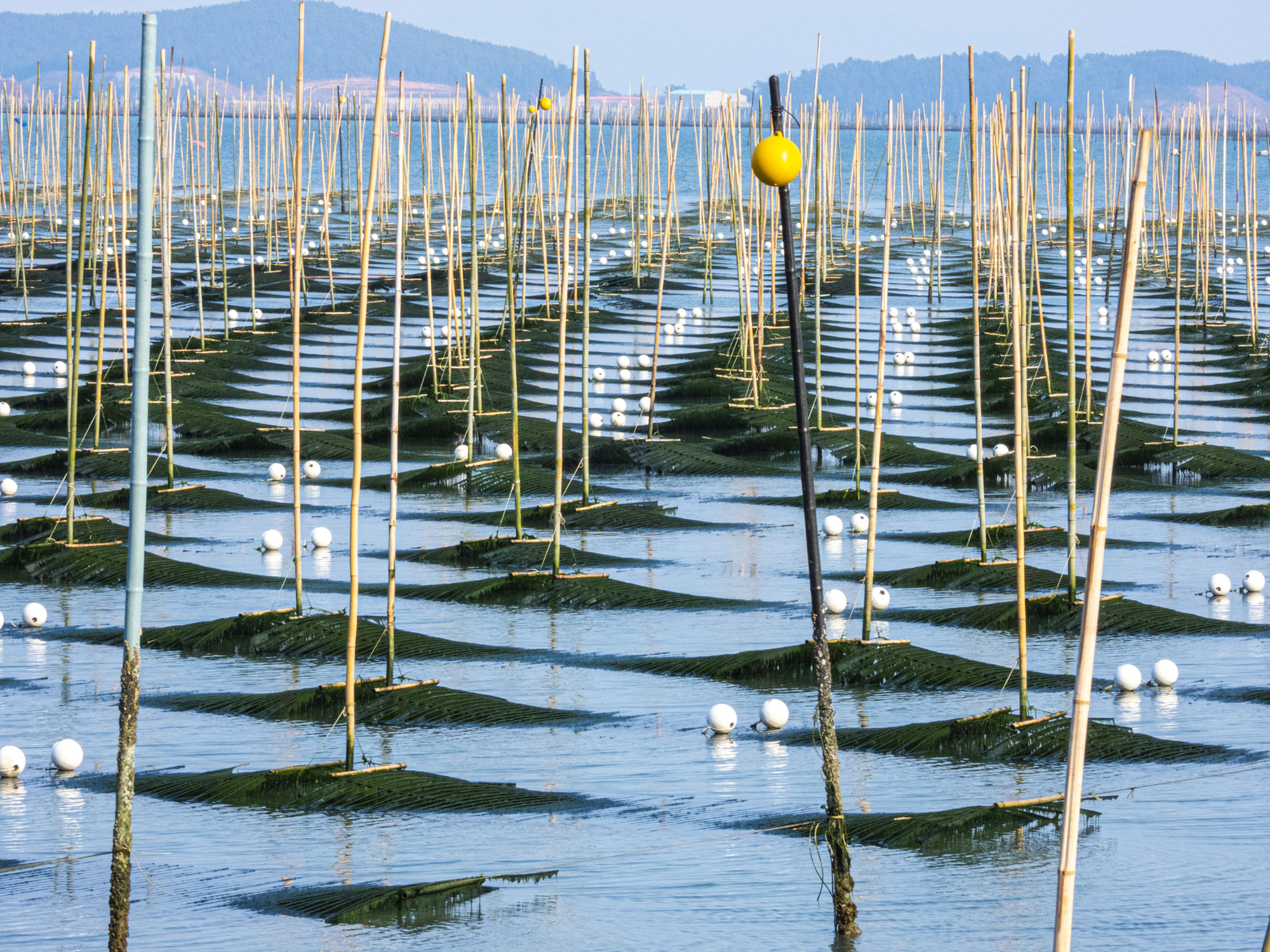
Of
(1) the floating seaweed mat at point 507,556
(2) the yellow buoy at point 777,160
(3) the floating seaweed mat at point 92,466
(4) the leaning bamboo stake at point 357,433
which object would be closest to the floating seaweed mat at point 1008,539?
(1) the floating seaweed mat at point 507,556

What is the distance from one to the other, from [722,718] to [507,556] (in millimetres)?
5080

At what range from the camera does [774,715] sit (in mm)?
10000

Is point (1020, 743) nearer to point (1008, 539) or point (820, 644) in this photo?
point (820, 644)

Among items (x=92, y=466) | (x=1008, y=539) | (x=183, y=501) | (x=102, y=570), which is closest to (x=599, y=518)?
(x=1008, y=539)

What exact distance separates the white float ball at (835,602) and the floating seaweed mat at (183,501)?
6.74 m

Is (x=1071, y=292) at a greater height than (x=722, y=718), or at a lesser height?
greater

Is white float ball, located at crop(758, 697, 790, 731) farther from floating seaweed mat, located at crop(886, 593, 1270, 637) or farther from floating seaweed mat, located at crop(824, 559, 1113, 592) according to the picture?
floating seaweed mat, located at crop(824, 559, 1113, 592)

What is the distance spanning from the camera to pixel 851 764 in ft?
30.7

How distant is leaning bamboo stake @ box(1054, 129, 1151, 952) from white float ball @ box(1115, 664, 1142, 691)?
252 inches

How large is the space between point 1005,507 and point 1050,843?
9932 millimetres

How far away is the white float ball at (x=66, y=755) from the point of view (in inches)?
361

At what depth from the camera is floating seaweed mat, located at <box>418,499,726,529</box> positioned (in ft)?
53.8

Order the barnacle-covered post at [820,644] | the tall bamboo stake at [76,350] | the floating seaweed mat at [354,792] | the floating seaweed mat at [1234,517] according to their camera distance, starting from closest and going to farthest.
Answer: the barnacle-covered post at [820,644]
the floating seaweed mat at [354,792]
the tall bamboo stake at [76,350]
the floating seaweed mat at [1234,517]

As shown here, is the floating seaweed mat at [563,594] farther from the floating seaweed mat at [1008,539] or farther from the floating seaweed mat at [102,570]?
the floating seaweed mat at [1008,539]
